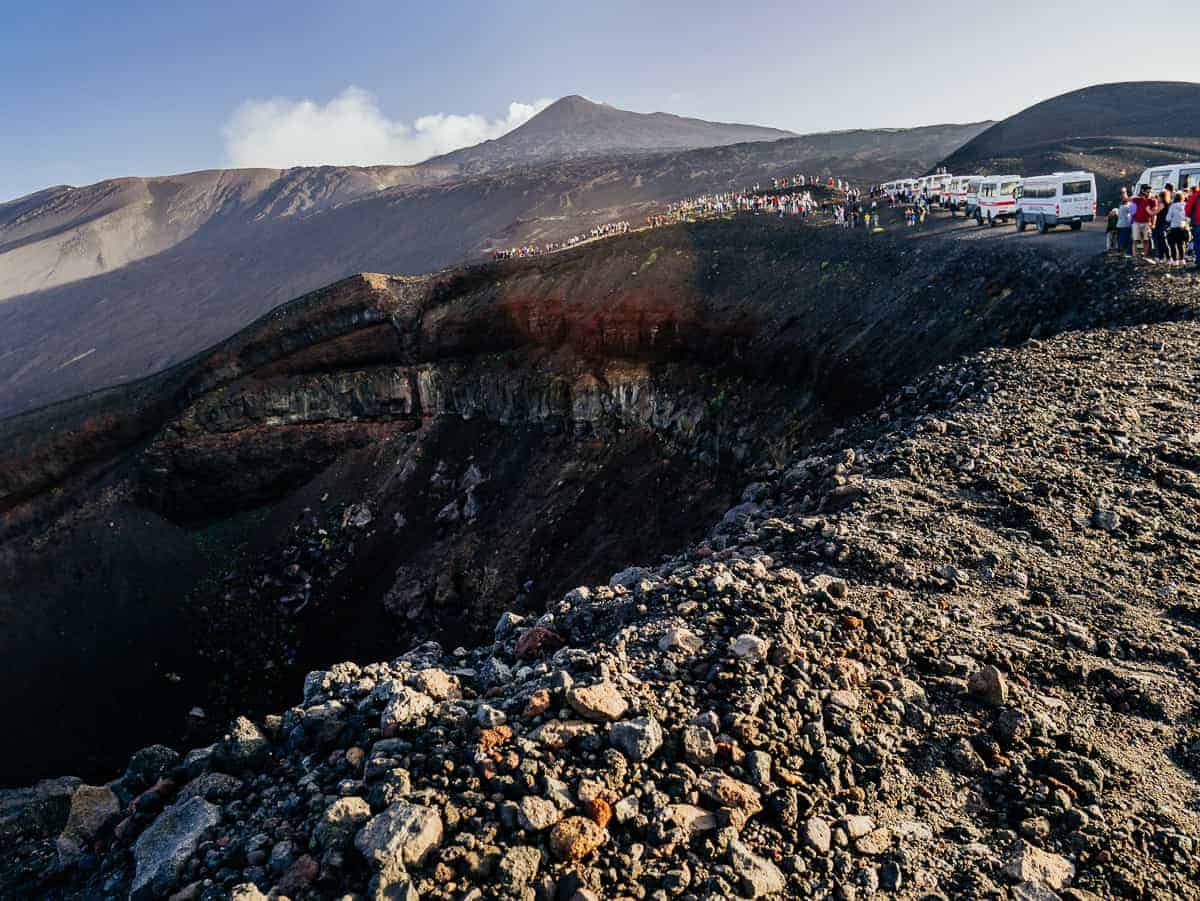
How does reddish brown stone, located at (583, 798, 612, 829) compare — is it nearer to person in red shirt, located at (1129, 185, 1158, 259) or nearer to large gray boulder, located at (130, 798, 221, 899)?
large gray boulder, located at (130, 798, 221, 899)

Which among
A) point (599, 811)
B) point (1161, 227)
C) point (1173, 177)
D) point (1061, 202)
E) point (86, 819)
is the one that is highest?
point (1173, 177)

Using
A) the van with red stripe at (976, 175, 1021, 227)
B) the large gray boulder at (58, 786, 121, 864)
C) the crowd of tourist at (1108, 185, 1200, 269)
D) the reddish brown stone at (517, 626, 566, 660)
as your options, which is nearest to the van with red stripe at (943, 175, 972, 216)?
the van with red stripe at (976, 175, 1021, 227)

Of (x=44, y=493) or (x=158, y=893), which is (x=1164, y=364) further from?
(x=44, y=493)

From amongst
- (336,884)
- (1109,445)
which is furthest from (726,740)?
(1109,445)

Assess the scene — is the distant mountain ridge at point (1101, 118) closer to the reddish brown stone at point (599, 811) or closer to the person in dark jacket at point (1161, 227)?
the person in dark jacket at point (1161, 227)

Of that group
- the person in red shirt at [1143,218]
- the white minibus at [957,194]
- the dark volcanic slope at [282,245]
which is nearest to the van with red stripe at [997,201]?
the white minibus at [957,194]

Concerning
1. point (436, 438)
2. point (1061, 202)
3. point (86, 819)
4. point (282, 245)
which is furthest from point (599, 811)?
point (282, 245)

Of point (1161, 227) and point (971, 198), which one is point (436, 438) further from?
point (971, 198)
